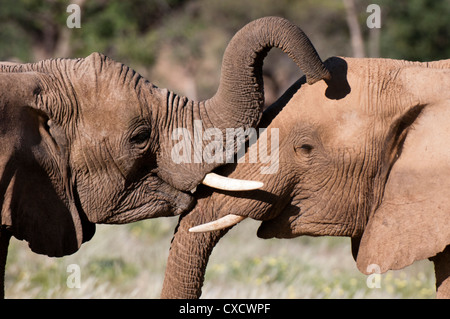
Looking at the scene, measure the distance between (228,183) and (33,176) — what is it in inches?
35.5

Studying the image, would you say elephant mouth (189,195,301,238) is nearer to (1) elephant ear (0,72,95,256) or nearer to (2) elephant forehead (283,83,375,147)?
(2) elephant forehead (283,83,375,147)

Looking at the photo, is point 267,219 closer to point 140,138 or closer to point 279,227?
point 279,227

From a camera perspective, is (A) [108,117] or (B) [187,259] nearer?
(A) [108,117]

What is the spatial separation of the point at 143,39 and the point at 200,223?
1305 centimetres

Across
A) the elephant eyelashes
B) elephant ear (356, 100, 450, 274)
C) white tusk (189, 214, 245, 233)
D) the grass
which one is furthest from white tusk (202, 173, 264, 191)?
the grass

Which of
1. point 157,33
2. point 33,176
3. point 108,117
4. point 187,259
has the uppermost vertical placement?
point 157,33

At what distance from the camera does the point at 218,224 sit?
3943 millimetres

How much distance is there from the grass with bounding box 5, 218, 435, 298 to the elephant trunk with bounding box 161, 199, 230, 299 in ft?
5.91

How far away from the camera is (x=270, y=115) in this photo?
3986mm

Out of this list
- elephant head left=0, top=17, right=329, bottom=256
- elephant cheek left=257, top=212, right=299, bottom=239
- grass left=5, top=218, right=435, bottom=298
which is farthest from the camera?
grass left=5, top=218, right=435, bottom=298

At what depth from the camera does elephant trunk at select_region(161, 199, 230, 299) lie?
13.1 feet

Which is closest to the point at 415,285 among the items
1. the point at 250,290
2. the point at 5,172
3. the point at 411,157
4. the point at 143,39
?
the point at 250,290

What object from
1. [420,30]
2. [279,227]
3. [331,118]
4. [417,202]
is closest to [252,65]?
[331,118]

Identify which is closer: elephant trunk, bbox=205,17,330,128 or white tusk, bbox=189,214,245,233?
elephant trunk, bbox=205,17,330,128
